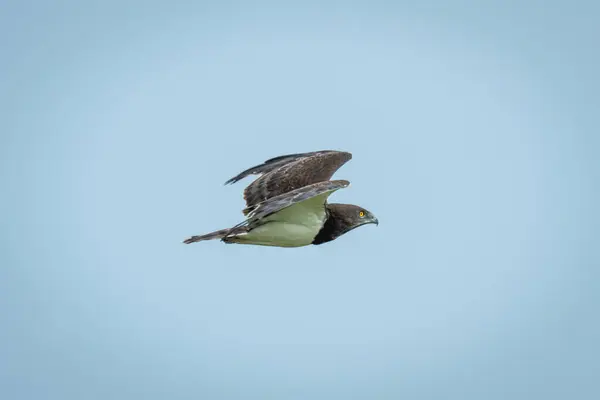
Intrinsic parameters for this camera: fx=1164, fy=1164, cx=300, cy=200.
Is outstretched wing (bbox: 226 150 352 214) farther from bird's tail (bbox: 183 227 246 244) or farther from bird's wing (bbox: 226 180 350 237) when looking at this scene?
bird's wing (bbox: 226 180 350 237)

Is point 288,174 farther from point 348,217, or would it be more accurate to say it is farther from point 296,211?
point 296,211

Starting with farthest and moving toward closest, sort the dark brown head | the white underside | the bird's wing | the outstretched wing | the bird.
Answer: the outstretched wing < the dark brown head < the white underside < the bird < the bird's wing

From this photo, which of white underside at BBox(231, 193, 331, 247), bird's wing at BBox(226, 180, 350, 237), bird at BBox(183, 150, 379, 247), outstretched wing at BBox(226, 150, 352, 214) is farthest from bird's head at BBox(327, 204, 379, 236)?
bird's wing at BBox(226, 180, 350, 237)

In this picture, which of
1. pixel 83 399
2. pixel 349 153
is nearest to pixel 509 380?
pixel 83 399

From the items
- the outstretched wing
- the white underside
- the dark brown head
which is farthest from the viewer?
the outstretched wing

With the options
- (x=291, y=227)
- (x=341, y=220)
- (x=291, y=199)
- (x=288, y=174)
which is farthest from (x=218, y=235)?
(x=288, y=174)

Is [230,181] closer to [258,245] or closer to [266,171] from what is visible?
[266,171]

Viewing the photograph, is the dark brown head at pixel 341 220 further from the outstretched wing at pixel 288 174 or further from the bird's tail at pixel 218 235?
the bird's tail at pixel 218 235

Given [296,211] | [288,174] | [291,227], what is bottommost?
[291,227]
